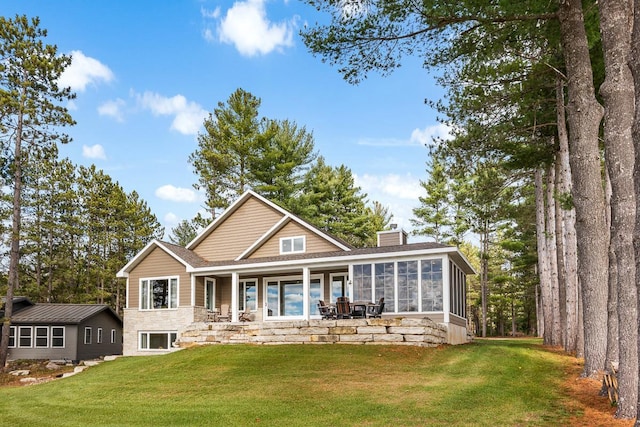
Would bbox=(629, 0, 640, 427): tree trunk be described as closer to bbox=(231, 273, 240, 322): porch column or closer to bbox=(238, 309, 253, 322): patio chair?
bbox=(231, 273, 240, 322): porch column

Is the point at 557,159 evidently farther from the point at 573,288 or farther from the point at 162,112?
the point at 162,112

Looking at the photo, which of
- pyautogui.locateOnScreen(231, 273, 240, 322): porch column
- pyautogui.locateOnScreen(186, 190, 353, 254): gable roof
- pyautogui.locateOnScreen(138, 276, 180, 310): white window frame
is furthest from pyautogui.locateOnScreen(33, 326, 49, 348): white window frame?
pyautogui.locateOnScreen(231, 273, 240, 322): porch column

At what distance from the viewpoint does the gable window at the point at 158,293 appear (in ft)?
74.0

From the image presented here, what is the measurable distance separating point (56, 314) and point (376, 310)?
1906cm

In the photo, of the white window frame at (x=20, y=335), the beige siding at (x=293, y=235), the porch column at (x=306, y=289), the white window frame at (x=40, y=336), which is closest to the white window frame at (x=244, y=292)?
the beige siding at (x=293, y=235)

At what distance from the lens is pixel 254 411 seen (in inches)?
382

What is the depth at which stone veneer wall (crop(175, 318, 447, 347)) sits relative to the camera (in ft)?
51.9

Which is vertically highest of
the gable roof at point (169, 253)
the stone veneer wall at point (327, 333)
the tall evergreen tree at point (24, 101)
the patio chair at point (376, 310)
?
the tall evergreen tree at point (24, 101)

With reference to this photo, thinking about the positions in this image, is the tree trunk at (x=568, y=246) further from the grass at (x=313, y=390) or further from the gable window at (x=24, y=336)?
the gable window at (x=24, y=336)

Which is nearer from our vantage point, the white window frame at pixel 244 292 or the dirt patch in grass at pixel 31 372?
the dirt patch in grass at pixel 31 372

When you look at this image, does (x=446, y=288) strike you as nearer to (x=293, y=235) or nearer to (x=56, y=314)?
(x=293, y=235)

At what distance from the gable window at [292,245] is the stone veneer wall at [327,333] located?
5.12 m

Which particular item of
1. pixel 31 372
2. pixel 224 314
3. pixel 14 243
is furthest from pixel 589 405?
pixel 31 372

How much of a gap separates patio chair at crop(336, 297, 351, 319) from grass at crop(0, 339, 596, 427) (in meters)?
1.77
